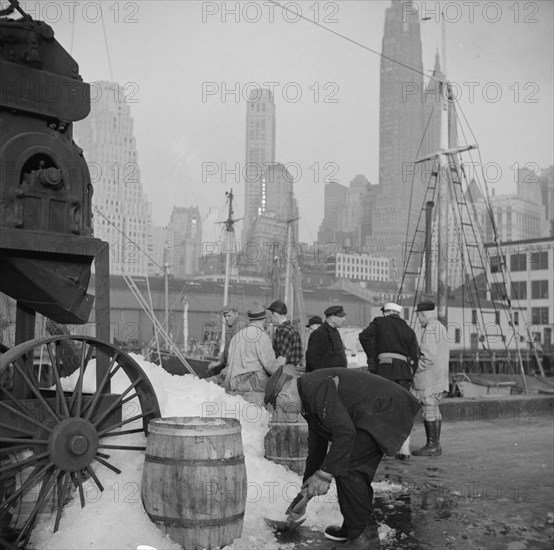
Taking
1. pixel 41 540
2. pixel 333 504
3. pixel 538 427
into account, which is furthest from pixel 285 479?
pixel 538 427

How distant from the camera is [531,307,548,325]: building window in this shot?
259ft

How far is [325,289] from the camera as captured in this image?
88812 mm

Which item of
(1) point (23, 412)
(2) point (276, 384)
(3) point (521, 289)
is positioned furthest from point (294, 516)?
(3) point (521, 289)

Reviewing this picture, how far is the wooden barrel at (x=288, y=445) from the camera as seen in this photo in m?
7.45

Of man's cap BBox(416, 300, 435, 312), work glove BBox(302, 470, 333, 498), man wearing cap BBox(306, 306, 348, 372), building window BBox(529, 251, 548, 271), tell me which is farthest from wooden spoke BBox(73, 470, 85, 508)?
building window BBox(529, 251, 548, 271)

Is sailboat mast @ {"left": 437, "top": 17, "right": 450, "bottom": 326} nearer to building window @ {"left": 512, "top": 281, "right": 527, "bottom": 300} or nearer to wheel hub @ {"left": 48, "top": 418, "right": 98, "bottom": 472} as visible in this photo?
wheel hub @ {"left": 48, "top": 418, "right": 98, "bottom": 472}

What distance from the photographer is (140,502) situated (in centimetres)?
569

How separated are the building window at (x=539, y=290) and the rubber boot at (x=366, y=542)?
7878 centimetres

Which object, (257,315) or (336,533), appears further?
(257,315)

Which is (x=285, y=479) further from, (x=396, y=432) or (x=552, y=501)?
(x=552, y=501)

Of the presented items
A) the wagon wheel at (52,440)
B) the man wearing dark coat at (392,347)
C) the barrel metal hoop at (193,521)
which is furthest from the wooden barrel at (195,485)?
the man wearing dark coat at (392,347)

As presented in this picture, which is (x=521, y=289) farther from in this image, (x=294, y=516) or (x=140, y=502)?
(x=140, y=502)

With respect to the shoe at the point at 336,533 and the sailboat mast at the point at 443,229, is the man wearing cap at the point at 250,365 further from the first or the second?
the sailboat mast at the point at 443,229

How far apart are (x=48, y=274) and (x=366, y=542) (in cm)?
325
